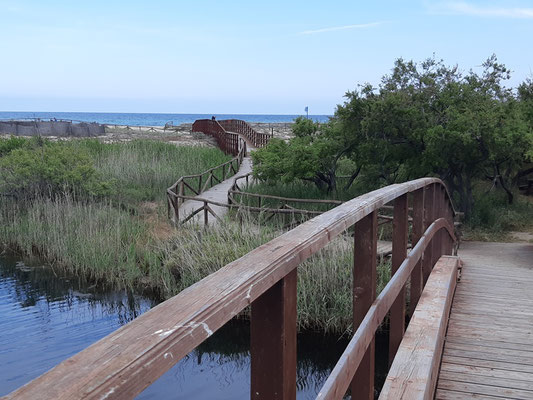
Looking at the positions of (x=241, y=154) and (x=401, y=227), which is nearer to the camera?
(x=401, y=227)

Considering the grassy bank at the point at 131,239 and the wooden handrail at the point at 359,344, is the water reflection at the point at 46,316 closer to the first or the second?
the grassy bank at the point at 131,239

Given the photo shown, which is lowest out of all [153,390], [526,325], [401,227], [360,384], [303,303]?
[153,390]

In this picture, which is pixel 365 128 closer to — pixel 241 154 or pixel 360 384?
pixel 241 154

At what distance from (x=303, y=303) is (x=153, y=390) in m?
2.46

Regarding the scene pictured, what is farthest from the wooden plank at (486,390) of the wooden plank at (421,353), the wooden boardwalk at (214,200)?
the wooden boardwalk at (214,200)

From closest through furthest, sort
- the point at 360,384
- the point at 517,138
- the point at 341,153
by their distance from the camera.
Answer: the point at 360,384
the point at 517,138
the point at 341,153

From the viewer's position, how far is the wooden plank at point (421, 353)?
2803 millimetres

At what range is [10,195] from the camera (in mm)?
15430

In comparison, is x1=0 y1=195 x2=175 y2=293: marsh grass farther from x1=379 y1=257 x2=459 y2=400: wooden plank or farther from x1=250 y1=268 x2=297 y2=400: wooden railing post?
x1=250 y1=268 x2=297 y2=400: wooden railing post

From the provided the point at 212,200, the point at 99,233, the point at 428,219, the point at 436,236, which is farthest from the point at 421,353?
the point at 212,200

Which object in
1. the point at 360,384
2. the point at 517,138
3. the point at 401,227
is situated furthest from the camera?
the point at 517,138

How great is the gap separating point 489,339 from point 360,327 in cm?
248

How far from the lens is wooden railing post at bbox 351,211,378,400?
8.67ft

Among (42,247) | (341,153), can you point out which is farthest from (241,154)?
(42,247)
